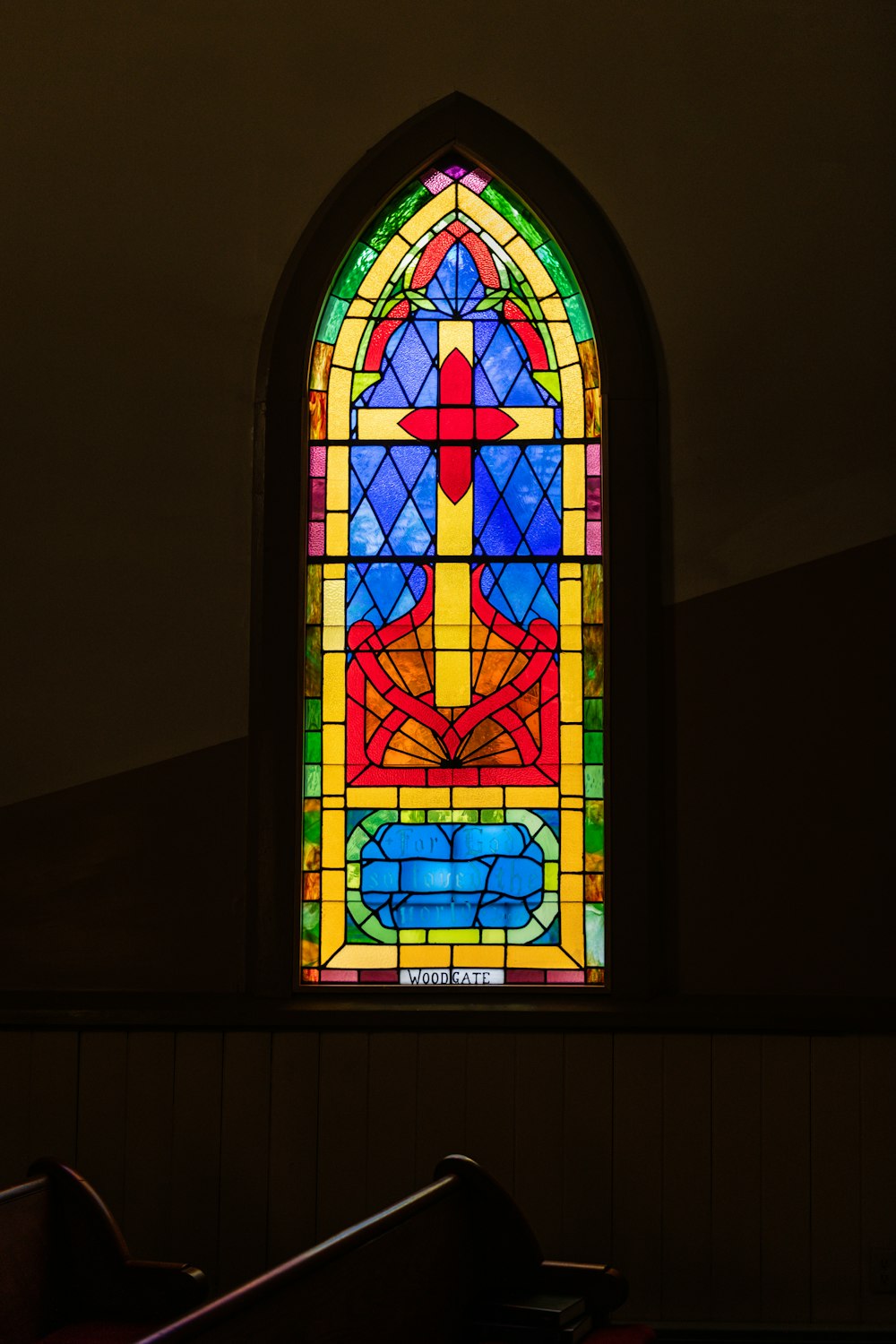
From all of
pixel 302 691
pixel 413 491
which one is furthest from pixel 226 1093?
pixel 413 491

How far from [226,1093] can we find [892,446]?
8.38 ft

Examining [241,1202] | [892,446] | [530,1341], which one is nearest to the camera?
→ [530,1341]

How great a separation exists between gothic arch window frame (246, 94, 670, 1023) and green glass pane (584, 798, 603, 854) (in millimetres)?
69

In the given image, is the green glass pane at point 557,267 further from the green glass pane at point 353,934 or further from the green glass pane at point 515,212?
the green glass pane at point 353,934

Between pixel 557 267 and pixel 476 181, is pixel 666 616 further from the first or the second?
pixel 476 181

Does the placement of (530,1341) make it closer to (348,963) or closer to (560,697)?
(348,963)

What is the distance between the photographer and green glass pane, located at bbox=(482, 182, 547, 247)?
407cm

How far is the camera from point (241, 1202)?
360 cm

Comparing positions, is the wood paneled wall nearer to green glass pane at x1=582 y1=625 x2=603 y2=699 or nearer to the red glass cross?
green glass pane at x1=582 y1=625 x2=603 y2=699

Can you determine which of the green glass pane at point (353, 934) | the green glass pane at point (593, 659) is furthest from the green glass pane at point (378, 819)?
the green glass pane at point (593, 659)

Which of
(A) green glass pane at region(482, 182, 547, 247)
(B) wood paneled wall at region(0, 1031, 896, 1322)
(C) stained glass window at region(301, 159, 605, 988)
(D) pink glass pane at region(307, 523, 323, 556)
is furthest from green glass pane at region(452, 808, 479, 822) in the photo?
A: (A) green glass pane at region(482, 182, 547, 247)

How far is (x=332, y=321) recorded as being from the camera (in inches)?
160

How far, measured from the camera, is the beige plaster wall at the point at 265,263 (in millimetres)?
3844

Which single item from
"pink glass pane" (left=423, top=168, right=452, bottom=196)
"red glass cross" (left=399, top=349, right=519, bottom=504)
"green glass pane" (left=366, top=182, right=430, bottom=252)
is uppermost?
"pink glass pane" (left=423, top=168, right=452, bottom=196)
